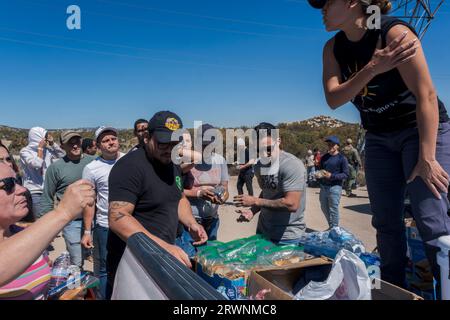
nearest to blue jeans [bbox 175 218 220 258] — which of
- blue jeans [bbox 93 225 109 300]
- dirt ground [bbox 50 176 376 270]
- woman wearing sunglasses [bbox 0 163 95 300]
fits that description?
blue jeans [bbox 93 225 109 300]

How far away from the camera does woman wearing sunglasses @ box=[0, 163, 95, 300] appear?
156cm

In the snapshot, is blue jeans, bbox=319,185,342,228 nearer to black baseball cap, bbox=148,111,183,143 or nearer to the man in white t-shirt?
the man in white t-shirt

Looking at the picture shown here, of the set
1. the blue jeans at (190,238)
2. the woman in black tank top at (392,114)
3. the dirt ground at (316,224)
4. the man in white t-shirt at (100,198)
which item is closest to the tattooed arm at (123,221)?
the blue jeans at (190,238)

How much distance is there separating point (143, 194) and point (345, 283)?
63.9 inches

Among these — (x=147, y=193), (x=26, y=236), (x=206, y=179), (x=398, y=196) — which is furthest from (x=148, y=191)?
(x=206, y=179)

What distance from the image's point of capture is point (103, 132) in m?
4.71

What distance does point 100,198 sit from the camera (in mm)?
4293

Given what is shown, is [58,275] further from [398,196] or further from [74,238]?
[398,196]

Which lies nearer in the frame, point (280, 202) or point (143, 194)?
point (143, 194)

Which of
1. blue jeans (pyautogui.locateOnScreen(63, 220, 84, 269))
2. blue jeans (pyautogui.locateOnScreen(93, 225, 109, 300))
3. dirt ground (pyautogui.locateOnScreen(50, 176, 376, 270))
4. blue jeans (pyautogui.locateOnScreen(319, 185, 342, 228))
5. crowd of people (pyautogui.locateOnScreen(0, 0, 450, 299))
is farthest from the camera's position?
blue jeans (pyautogui.locateOnScreen(319, 185, 342, 228))

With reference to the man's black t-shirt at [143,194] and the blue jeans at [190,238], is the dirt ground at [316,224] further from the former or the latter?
the man's black t-shirt at [143,194]

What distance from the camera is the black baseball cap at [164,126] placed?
9.25ft

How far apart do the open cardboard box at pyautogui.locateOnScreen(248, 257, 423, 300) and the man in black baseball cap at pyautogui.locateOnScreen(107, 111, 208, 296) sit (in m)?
0.82

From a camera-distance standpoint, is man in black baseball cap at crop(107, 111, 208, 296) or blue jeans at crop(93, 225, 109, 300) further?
blue jeans at crop(93, 225, 109, 300)
